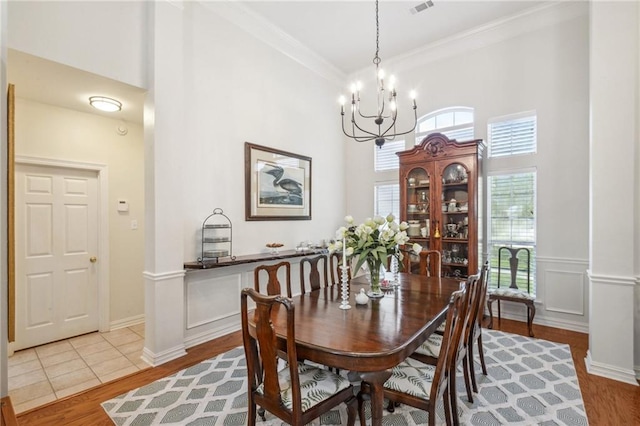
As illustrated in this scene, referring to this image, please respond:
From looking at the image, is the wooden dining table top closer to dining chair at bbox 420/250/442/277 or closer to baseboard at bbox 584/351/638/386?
dining chair at bbox 420/250/442/277

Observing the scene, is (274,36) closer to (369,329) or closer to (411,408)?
(369,329)

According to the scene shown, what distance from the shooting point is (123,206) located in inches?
163

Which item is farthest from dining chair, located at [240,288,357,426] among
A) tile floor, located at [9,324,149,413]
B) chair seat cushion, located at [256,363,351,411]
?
tile floor, located at [9,324,149,413]

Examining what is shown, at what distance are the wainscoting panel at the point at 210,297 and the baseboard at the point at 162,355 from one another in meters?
0.27

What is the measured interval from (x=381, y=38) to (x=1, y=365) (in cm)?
522

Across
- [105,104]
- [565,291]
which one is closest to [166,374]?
[105,104]

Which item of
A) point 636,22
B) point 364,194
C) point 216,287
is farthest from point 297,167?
point 636,22

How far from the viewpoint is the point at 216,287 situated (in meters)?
3.72

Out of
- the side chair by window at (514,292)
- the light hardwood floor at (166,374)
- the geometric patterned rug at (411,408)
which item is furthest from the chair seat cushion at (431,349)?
the side chair by window at (514,292)

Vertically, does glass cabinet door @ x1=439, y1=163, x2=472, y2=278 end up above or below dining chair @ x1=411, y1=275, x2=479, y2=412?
above

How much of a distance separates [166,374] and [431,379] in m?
2.29

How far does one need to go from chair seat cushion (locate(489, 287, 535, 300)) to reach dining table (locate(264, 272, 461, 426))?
4.75 ft

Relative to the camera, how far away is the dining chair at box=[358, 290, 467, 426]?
169cm

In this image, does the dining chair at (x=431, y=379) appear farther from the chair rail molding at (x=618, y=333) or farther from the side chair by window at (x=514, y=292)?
the side chair by window at (x=514, y=292)
